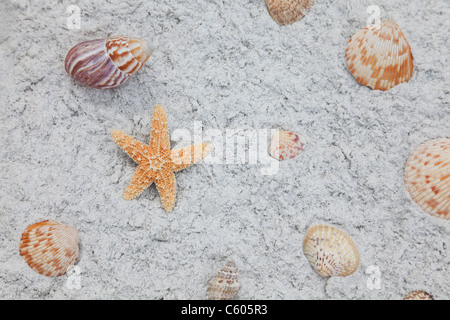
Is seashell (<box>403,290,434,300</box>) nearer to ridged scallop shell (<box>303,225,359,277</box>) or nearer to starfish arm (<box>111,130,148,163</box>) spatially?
ridged scallop shell (<box>303,225,359,277</box>)

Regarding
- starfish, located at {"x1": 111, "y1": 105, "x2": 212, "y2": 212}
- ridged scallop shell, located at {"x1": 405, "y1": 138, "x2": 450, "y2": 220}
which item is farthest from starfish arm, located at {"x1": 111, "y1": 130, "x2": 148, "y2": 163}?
A: ridged scallop shell, located at {"x1": 405, "y1": 138, "x2": 450, "y2": 220}

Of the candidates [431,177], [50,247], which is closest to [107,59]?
[50,247]

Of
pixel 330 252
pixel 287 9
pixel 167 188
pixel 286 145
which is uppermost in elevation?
pixel 287 9

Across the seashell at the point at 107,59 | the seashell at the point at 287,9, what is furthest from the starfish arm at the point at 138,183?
the seashell at the point at 287,9

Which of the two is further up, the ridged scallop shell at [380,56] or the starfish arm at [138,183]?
the ridged scallop shell at [380,56]

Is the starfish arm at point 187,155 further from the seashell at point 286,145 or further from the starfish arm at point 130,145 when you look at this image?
the seashell at point 286,145

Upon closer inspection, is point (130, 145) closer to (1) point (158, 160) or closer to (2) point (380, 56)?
(1) point (158, 160)
